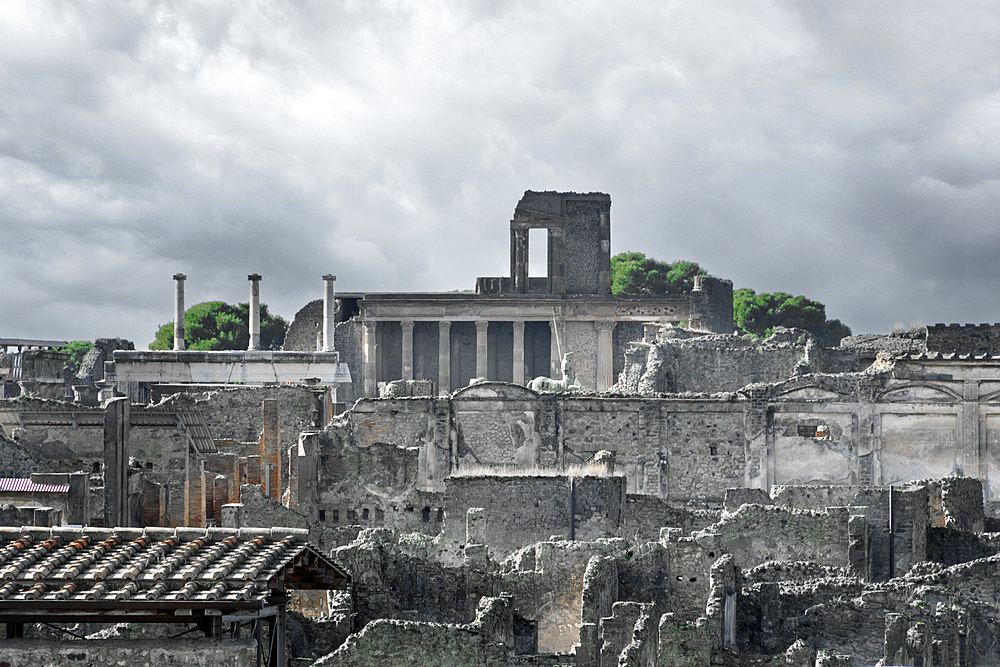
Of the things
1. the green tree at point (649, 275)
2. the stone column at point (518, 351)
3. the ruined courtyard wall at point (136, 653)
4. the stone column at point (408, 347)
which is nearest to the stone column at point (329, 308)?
the stone column at point (408, 347)

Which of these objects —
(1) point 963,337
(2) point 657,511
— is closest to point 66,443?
(2) point 657,511

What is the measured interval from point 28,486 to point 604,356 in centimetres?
3844

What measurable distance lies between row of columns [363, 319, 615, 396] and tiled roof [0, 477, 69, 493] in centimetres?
3504

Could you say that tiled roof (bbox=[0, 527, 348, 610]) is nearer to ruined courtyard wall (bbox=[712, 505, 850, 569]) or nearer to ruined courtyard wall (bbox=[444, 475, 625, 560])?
ruined courtyard wall (bbox=[712, 505, 850, 569])

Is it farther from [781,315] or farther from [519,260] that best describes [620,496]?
[781,315]

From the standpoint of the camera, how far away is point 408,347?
219ft

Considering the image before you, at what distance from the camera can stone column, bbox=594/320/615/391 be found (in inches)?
2537

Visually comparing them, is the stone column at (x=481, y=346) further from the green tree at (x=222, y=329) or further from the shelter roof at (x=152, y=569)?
the shelter roof at (x=152, y=569)

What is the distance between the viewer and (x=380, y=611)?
841 inches

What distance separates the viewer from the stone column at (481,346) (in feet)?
217

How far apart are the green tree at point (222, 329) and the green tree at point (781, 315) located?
24.2 m

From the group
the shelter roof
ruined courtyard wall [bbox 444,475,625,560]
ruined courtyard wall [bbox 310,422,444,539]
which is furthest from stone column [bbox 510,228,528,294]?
the shelter roof

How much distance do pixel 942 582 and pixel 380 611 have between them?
31.1 feet

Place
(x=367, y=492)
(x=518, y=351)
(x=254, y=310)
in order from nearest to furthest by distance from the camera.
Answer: (x=367, y=492)
(x=254, y=310)
(x=518, y=351)
